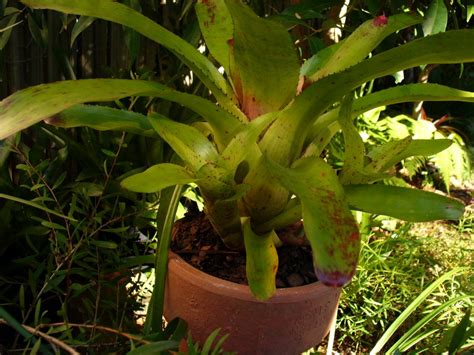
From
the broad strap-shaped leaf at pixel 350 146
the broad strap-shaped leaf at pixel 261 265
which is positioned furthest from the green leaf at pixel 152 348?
the broad strap-shaped leaf at pixel 350 146

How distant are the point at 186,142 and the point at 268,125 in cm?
13

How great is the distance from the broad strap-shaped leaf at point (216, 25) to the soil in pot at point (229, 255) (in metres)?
0.30

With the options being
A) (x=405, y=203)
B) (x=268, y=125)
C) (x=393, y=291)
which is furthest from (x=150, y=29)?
(x=393, y=291)

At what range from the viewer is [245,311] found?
0.86 m

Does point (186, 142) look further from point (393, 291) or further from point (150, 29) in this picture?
point (393, 291)

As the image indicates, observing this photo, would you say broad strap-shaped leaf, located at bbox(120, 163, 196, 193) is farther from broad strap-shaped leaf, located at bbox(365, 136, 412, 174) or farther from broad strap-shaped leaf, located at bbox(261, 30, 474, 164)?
broad strap-shaped leaf, located at bbox(365, 136, 412, 174)

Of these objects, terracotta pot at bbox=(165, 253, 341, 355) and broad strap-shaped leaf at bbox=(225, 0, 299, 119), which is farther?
terracotta pot at bbox=(165, 253, 341, 355)

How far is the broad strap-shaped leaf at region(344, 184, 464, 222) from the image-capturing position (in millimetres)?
698

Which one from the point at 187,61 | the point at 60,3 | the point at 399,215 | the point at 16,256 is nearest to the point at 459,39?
the point at 399,215

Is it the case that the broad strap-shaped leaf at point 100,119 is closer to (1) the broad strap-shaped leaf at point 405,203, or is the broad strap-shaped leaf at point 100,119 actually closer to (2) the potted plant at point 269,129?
(2) the potted plant at point 269,129

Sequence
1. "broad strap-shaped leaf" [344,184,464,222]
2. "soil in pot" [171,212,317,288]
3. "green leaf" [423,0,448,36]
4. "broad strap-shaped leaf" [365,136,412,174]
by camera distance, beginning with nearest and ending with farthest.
A: 1. "broad strap-shaped leaf" [344,184,464,222]
2. "broad strap-shaped leaf" [365,136,412,174]
3. "soil in pot" [171,212,317,288]
4. "green leaf" [423,0,448,36]

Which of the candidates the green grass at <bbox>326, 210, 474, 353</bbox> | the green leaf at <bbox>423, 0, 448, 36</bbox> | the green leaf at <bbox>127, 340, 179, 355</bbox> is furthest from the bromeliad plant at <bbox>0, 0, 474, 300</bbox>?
the green grass at <bbox>326, 210, 474, 353</bbox>

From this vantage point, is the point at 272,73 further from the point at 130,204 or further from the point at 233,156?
the point at 130,204

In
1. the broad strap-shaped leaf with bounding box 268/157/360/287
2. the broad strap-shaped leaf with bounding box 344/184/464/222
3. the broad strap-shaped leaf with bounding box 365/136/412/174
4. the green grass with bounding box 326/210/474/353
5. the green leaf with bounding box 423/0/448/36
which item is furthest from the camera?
the green grass with bounding box 326/210/474/353
